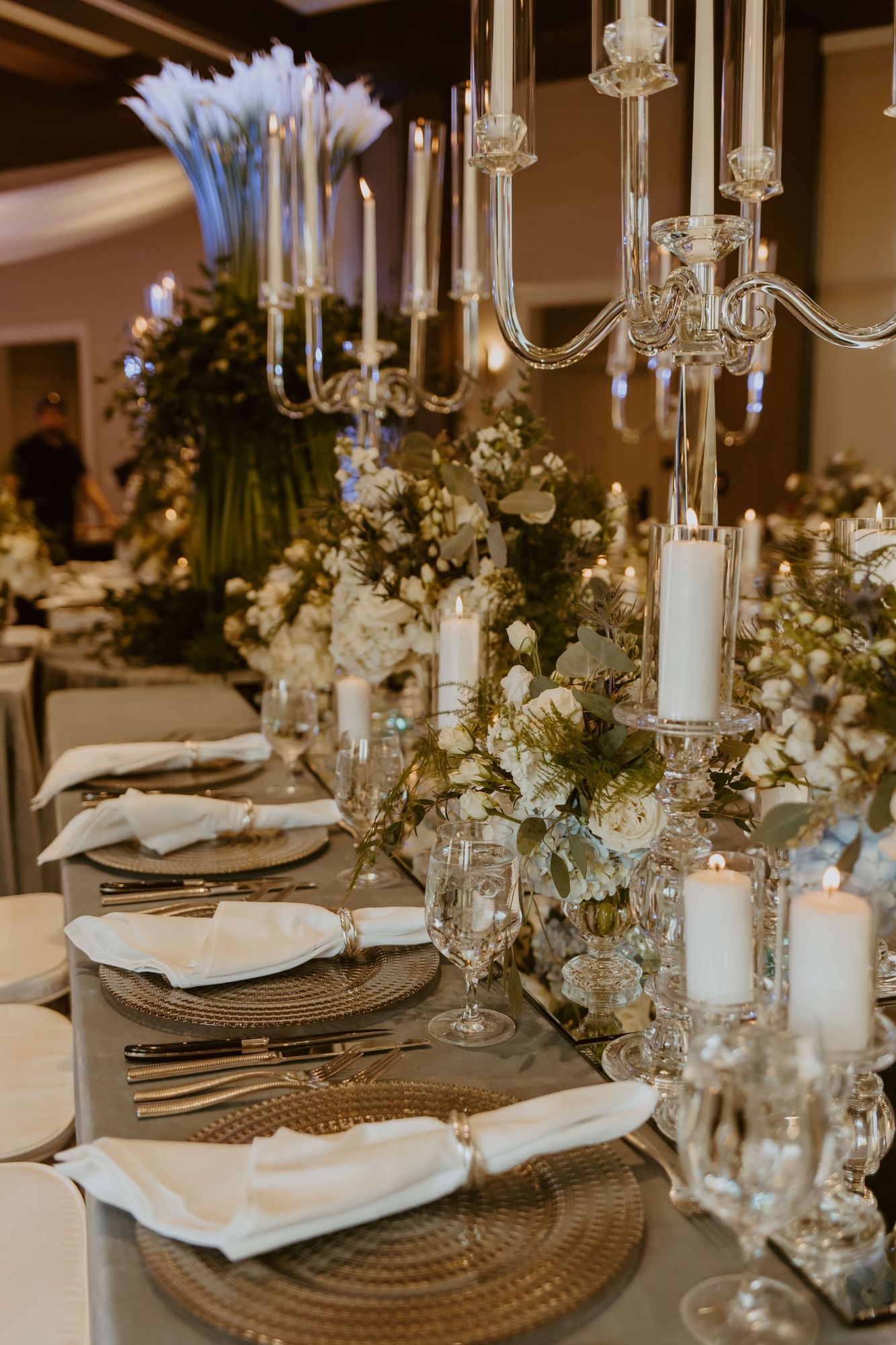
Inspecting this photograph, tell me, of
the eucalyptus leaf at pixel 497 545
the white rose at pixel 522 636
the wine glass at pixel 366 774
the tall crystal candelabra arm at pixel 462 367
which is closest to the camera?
the white rose at pixel 522 636

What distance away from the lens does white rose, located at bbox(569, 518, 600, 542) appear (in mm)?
1884

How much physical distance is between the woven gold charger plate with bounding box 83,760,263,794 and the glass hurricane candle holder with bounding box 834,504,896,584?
1.06 metres

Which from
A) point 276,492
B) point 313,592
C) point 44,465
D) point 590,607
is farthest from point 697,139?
point 44,465

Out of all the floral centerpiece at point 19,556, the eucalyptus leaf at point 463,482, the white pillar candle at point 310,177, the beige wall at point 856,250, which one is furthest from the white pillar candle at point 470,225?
the beige wall at point 856,250

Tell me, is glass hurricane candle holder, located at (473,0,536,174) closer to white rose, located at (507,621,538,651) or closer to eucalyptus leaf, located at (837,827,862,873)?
white rose, located at (507,621,538,651)

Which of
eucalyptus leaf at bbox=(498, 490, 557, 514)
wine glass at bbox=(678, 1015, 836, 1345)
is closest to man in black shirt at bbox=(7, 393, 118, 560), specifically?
eucalyptus leaf at bbox=(498, 490, 557, 514)

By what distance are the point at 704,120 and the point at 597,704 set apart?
507mm

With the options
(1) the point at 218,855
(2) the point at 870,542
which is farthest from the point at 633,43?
(1) the point at 218,855

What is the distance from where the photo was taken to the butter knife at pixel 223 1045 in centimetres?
101

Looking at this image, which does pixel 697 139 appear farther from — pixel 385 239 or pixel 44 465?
pixel 44 465

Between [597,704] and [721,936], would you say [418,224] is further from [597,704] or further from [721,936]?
[721,936]

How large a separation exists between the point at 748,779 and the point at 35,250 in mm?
9293

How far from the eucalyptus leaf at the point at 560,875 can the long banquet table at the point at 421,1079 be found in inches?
4.9

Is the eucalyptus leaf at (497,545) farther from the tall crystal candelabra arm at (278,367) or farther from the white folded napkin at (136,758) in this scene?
the tall crystal candelabra arm at (278,367)
